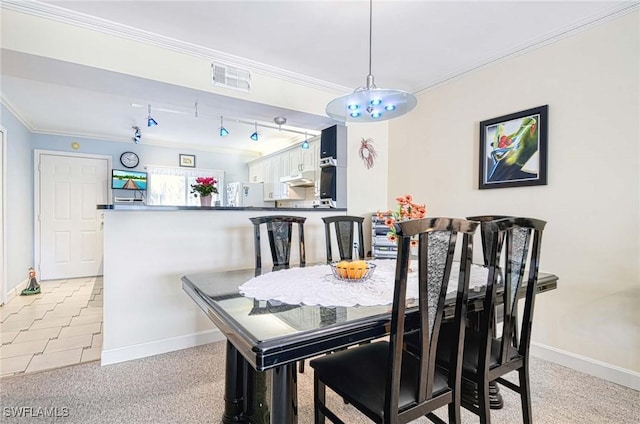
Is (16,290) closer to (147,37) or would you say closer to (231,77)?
(147,37)

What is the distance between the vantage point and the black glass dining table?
98 centimetres

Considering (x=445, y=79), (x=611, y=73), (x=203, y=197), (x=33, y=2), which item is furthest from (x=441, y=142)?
(x=33, y=2)

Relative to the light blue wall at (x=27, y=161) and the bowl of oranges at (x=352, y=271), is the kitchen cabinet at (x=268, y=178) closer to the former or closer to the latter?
the light blue wall at (x=27, y=161)

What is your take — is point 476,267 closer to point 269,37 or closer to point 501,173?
point 501,173

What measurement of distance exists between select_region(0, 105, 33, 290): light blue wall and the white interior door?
18 centimetres

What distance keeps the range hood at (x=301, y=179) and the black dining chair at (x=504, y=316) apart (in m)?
3.49

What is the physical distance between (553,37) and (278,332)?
2.92 meters

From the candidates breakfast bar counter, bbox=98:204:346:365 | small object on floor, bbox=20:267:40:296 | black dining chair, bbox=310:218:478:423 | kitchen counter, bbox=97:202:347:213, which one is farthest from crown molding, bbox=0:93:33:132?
black dining chair, bbox=310:218:478:423

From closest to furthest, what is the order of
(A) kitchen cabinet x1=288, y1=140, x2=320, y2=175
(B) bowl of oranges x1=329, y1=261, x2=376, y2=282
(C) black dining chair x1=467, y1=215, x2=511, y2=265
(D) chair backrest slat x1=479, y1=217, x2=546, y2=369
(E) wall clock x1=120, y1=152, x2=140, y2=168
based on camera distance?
(D) chair backrest slat x1=479, y1=217, x2=546, y2=369
(C) black dining chair x1=467, y1=215, x2=511, y2=265
(B) bowl of oranges x1=329, y1=261, x2=376, y2=282
(A) kitchen cabinet x1=288, y1=140, x2=320, y2=175
(E) wall clock x1=120, y1=152, x2=140, y2=168

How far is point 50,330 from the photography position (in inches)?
118

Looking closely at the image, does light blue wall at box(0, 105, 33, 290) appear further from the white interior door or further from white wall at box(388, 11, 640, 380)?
white wall at box(388, 11, 640, 380)

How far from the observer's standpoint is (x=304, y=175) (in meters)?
4.91

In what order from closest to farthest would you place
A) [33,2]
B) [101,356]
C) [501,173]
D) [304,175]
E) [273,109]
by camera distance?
[33,2] < [101,356] < [501,173] < [273,109] < [304,175]

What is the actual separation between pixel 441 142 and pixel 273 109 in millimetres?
1725
